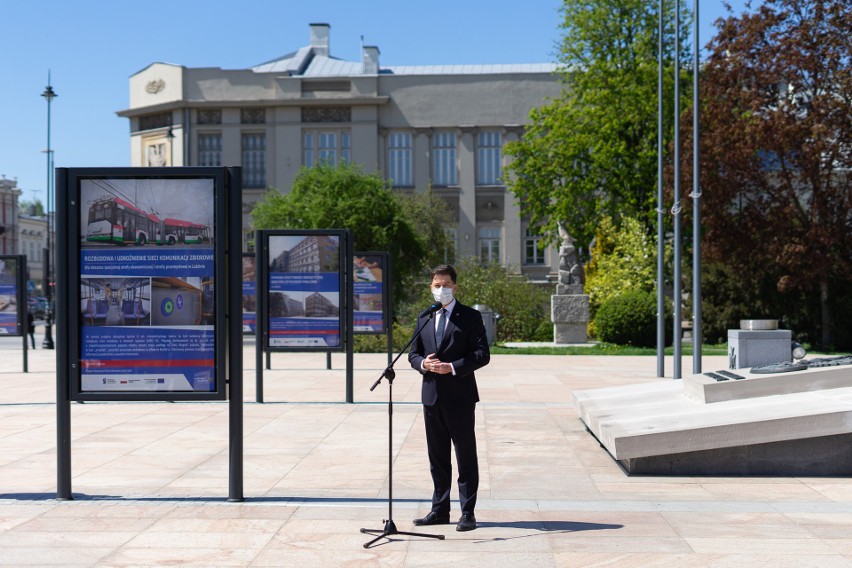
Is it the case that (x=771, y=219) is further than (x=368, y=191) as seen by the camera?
No

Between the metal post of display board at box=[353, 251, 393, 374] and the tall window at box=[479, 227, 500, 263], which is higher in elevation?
the tall window at box=[479, 227, 500, 263]

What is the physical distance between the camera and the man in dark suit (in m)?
7.82

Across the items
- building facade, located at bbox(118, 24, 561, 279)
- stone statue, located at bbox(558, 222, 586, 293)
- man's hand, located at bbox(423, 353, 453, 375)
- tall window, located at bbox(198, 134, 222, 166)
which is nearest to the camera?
man's hand, located at bbox(423, 353, 453, 375)

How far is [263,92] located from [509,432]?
55205mm

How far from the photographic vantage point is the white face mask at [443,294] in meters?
7.84

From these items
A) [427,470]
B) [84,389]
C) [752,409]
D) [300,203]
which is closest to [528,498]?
[427,470]

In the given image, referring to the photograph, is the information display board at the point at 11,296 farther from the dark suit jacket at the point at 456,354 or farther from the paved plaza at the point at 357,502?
the dark suit jacket at the point at 456,354

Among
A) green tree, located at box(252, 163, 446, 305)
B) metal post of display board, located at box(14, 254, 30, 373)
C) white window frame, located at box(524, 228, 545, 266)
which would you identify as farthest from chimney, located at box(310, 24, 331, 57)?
metal post of display board, located at box(14, 254, 30, 373)

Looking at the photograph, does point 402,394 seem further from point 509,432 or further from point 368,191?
point 368,191

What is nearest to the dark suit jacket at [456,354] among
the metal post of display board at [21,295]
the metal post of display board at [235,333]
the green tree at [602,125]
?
the metal post of display board at [235,333]

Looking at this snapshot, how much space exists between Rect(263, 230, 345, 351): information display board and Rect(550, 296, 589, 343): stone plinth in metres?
21.7

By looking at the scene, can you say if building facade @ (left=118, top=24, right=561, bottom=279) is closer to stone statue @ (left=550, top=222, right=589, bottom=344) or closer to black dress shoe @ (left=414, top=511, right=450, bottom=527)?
stone statue @ (left=550, top=222, right=589, bottom=344)

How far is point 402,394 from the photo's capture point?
1912 cm

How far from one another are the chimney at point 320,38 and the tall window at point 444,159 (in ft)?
44.7
